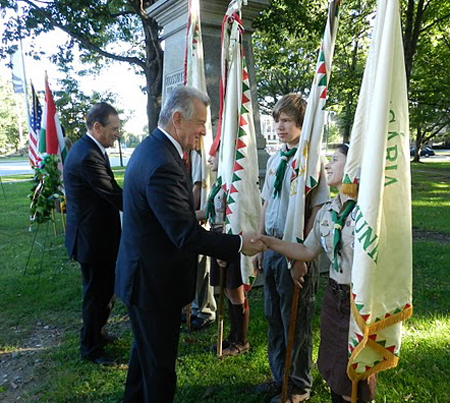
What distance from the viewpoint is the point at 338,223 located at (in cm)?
199

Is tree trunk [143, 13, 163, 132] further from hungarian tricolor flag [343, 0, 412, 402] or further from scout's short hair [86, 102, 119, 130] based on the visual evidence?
hungarian tricolor flag [343, 0, 412, 402]

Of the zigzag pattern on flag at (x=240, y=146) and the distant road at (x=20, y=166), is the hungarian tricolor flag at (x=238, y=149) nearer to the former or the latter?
the zigzag pattern on flag at (x=240, y=146)

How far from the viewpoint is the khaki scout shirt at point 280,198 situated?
8.57 ft

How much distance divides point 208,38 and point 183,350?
362 cm

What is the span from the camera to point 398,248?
1869 mm

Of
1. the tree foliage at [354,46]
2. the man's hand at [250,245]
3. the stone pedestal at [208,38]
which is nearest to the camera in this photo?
the man's hand at [250,245]

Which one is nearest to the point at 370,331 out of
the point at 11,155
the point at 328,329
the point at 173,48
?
the point at 328,329

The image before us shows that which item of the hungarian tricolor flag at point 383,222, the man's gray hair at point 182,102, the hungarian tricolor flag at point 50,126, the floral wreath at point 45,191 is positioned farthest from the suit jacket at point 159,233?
the hungarian tricolor flag at point 50,126

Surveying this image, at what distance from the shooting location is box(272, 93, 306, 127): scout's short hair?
2656mm

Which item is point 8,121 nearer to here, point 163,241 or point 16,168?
point 16,168

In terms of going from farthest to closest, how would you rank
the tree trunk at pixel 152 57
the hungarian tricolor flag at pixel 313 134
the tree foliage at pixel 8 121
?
1. the tree foliage at pixel 8 121
2. the tree trunk at pixel 152 57
3. the hungarian tricolor flag at pixel 313 134

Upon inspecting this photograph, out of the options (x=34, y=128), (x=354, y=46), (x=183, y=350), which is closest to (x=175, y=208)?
(x=183, y=350)

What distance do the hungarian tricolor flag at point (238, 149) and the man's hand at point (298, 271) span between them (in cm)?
63

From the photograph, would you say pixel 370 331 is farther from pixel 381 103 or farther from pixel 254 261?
pixel 254 261
